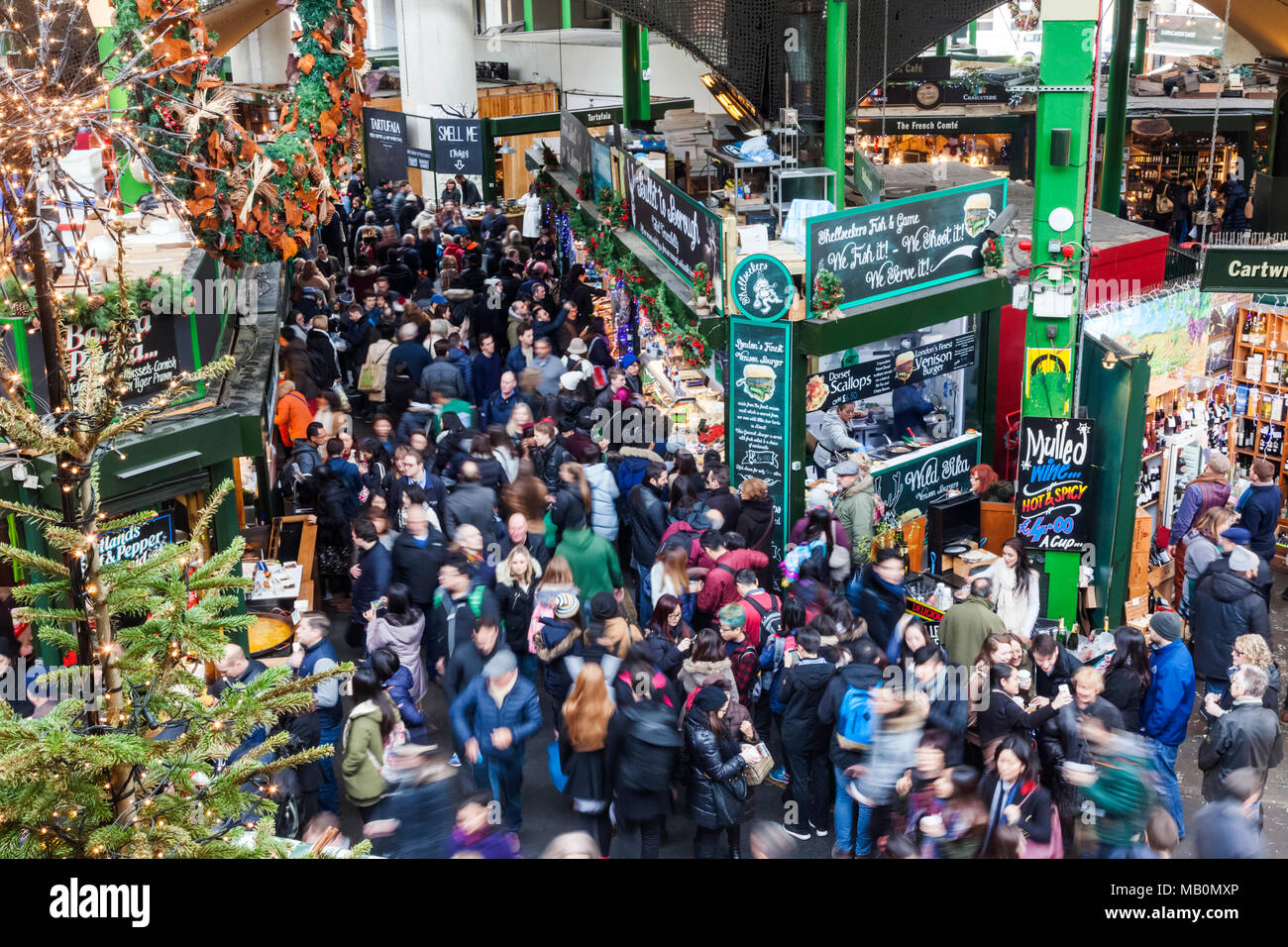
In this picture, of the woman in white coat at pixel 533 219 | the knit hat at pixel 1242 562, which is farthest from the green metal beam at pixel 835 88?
the woman in white coat at pixel 533 219

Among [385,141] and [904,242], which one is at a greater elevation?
[385,141]

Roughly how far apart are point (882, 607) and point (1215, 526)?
88.5 inches

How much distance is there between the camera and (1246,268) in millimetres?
8516

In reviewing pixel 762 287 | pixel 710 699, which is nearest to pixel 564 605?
pixel 710 699

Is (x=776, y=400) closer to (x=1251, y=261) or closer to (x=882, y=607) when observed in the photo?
(x=882, y=607)

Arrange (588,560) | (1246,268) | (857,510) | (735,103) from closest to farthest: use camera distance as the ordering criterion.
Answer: (588,560), (1246,268), (857,510), (735,103)

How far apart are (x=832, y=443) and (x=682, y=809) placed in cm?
401

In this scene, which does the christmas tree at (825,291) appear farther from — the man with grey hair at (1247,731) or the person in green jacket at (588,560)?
the man with grey hair at (1247,731)

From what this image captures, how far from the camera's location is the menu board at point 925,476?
1032cm

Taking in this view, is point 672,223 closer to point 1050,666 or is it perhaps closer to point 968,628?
point 968,628

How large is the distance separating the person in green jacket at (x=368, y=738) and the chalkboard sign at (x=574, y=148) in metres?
10.4

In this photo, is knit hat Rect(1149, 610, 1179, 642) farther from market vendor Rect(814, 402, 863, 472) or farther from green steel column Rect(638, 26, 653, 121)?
green steel column Rect(638, 26, 653, 121)

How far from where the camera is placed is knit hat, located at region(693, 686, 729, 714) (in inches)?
240

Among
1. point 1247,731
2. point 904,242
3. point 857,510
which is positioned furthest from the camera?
point 904,242
